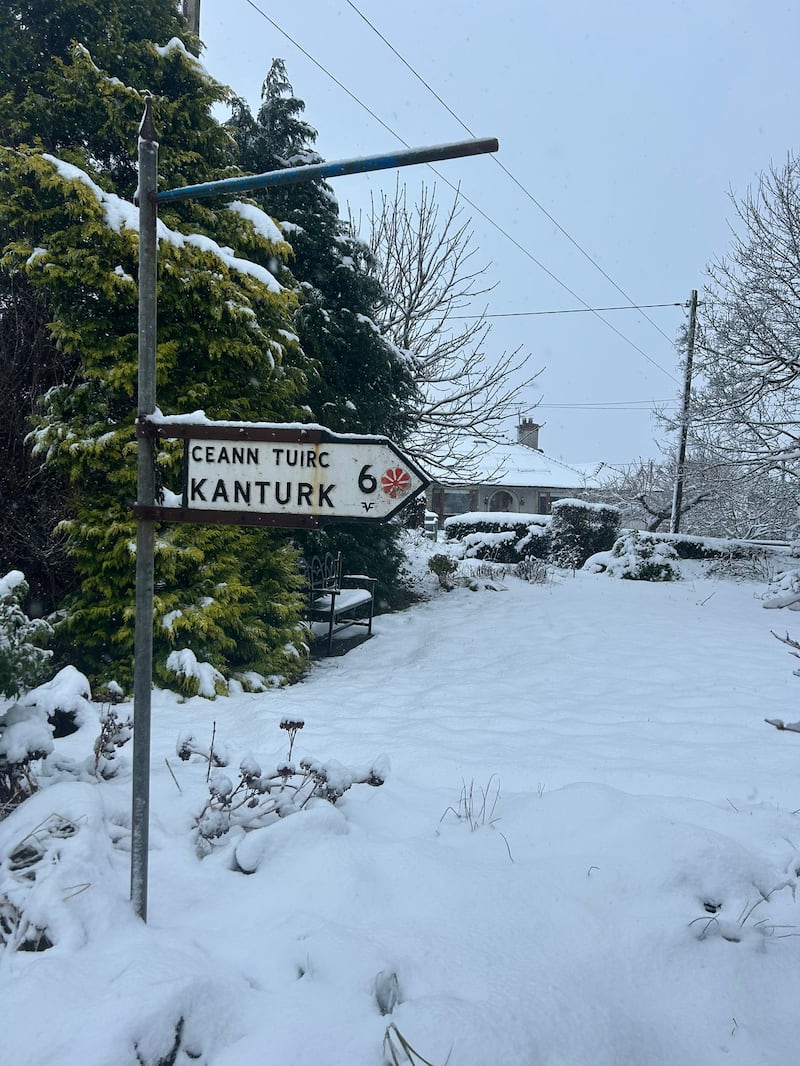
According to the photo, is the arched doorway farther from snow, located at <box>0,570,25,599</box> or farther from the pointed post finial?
the pointed post finial

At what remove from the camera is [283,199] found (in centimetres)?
980

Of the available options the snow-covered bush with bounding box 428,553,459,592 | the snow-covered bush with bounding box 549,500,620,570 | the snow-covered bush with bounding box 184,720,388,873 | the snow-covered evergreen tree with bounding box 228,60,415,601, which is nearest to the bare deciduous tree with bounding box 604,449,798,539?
the snow-covered bush with bounding box 549,500,620,570

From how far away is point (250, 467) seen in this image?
2227 millimetres

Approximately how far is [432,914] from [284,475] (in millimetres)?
1725

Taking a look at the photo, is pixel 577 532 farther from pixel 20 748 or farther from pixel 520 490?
pixel 520 490

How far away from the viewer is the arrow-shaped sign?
7.10 ft

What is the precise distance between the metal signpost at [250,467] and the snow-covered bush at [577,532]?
14.8 m

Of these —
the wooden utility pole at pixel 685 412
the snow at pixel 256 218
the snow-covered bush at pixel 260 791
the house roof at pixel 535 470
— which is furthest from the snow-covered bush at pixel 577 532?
the house roof at pixel 535 470

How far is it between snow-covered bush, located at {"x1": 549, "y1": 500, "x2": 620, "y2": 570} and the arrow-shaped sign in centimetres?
1479

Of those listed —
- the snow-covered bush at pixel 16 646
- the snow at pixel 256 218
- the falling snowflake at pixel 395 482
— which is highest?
the snow at pixel 256 218

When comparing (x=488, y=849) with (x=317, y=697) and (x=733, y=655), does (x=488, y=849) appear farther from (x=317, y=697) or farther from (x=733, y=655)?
(x=733, y=655)

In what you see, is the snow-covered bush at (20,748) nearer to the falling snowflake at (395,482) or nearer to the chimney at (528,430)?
the falling snowflake at (395,482)

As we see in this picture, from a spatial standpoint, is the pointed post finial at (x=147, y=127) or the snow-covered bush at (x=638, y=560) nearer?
the pointed post finial at (x=147, y=127)

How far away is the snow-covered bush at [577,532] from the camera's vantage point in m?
16.8
